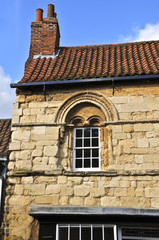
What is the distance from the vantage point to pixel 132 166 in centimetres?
744

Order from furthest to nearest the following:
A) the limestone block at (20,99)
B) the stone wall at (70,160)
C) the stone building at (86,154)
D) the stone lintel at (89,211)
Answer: the limestone block at (20,99) < the stone wall at (70,160) < the stone building at (86,154) < the stone lintel at (89,211)

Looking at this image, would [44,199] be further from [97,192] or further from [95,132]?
[95,132]

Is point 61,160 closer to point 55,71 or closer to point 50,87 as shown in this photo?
point 50,87

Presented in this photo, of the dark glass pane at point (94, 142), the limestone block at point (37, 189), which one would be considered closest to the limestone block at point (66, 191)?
the limestone block at point (37, 189)

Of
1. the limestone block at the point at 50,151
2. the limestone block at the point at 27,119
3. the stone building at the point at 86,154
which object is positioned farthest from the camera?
the limestone block at the point at 27,119

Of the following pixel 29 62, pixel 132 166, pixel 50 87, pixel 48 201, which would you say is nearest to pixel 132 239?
pixel 132 166

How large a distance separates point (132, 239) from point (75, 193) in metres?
1.88

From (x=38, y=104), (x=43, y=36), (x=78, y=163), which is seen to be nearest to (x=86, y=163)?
(x=78, y=163)

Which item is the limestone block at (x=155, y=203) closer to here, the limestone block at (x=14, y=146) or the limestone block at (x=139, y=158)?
the limestone block at (x=139, y=158)

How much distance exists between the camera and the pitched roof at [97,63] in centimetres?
867

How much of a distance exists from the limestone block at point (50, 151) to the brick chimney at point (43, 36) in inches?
155

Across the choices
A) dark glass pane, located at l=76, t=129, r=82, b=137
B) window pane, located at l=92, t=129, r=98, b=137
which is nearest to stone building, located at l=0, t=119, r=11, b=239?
dark glass pane, located at l=76, t=129, r=82, b=137

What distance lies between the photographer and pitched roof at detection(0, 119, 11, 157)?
846 cm

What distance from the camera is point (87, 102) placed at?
8422mm
